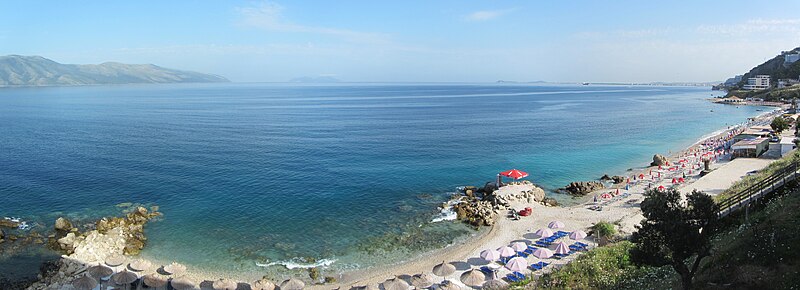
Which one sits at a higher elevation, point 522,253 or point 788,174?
point 788,174

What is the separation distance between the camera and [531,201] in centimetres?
4484

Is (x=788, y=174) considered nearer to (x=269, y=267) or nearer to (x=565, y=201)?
(x=565, y=201)

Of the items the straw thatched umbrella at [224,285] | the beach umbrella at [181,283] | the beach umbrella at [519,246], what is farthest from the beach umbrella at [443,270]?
the beach umbrella at [181,283]

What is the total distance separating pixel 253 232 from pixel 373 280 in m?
13.4

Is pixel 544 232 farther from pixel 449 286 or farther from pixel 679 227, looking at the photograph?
pixel 679 227

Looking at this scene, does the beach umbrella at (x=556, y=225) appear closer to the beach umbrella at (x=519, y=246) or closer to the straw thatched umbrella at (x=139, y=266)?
the beach umbrella at (x=519, y=246)

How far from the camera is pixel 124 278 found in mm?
27172

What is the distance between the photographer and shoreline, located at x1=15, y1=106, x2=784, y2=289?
3070 cm

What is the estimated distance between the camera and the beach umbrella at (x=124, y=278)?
2703 cm

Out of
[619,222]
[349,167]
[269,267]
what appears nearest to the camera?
[269,267]

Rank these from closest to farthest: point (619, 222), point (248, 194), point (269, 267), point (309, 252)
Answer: point (269, 267)
point (309, 252)
point (619, 222)
point (248, 194)

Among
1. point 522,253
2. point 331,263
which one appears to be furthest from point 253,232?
point 522,253

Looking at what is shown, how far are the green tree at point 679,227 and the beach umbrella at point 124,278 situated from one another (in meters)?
27.5

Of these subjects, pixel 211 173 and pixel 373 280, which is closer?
pixel 373 280
